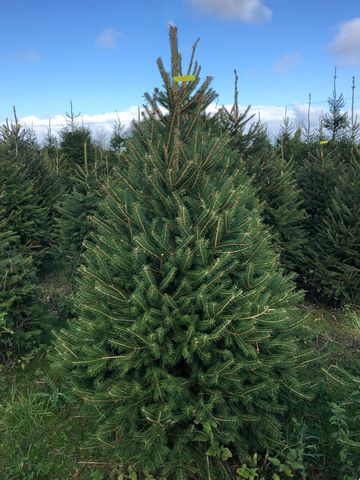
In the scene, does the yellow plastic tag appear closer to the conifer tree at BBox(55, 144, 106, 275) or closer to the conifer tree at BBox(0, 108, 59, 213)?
the conifer tree at BBox(55, 144, 106, 275)

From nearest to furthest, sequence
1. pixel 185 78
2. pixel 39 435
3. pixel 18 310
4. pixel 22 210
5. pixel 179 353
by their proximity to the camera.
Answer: pixel 179 353 < pixel 185 78 < pixel 39 435 < pixel 18 310 < pixel 22 210

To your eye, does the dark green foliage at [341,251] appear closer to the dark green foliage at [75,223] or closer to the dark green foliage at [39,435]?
the dark green foliage at [75,223]

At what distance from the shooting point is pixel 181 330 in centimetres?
247

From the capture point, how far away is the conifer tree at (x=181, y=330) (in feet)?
7.89

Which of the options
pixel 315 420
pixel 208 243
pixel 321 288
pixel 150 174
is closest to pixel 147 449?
pixel 208 243

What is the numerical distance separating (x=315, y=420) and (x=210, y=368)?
150cm

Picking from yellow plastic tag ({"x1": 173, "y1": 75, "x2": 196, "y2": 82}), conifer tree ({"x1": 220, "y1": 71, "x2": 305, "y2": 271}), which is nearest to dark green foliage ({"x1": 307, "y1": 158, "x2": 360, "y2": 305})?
conifer tree ({"x1": 220, "y1": 71, "x2": 305, "y2": 271})

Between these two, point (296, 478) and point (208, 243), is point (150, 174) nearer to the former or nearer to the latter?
point (208, 243)

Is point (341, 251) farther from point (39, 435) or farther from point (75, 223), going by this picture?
point (39, 435)

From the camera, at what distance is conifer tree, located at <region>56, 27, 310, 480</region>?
7.89 ft

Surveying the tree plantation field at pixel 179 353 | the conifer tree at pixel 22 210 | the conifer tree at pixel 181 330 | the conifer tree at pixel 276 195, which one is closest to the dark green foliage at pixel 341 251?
the conifer tree at pixel 276 195

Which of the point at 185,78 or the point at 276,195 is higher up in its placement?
the point at 185,78

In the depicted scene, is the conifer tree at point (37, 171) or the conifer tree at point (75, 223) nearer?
the conifer tree at point (75, 223)

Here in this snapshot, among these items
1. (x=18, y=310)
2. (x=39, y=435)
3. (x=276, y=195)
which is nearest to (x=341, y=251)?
(x=276, y=195)
